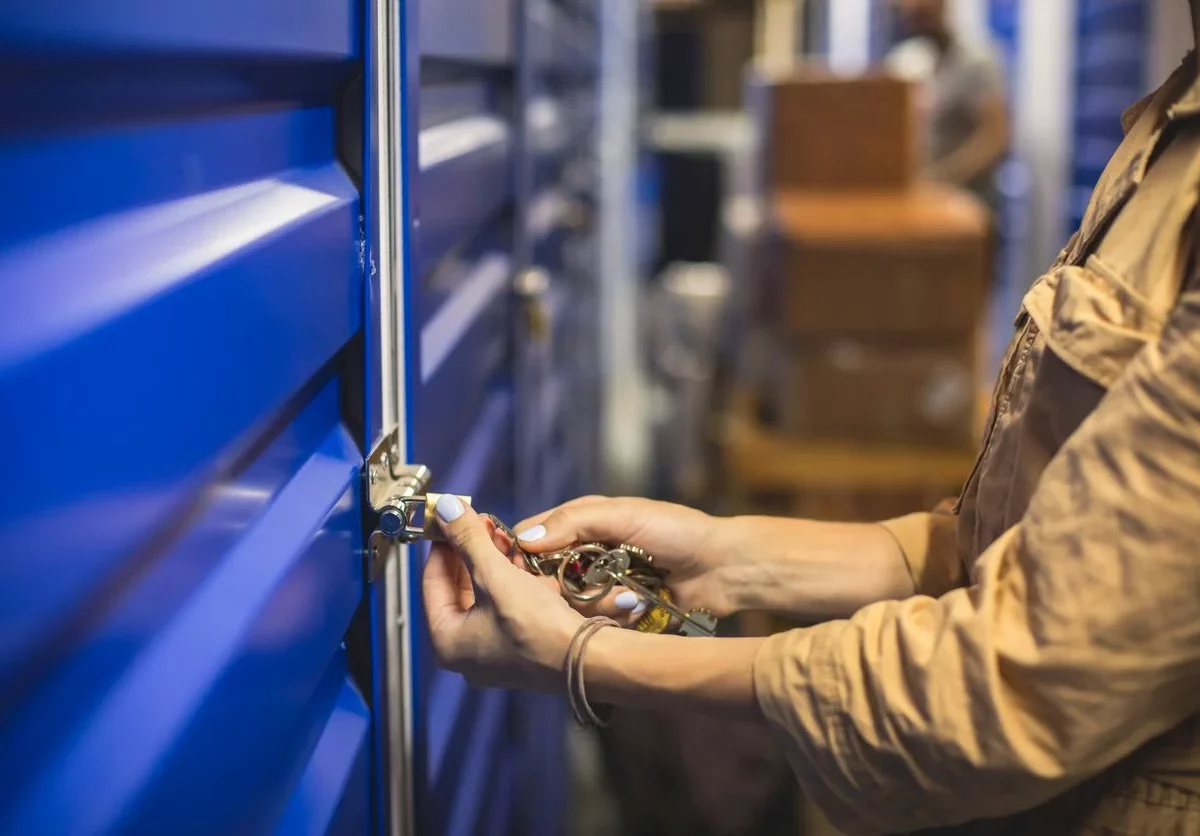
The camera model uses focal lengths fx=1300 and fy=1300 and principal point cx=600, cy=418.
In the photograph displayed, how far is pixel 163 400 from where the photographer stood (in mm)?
616

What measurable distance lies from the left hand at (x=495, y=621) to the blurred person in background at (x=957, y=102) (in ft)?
16.8

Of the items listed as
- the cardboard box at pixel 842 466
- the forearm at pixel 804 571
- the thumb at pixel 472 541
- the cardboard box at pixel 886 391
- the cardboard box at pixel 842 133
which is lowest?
the cardboard box at pixel 842 466

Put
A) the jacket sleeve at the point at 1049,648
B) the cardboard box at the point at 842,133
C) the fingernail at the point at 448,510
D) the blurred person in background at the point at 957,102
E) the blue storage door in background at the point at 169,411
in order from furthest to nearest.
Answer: the blurred person in background at the point at 957,102 → the cardboard box at the point at 842,133 → the fingernail at the point at 448,510 → the jacket sleeve at the point at 1049,648 → the blue storage door in background at the point at 169,411

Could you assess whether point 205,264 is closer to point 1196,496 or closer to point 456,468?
point 1196,496

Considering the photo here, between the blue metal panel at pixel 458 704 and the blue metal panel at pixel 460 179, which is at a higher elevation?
the blue metal panel at pixel 460 179

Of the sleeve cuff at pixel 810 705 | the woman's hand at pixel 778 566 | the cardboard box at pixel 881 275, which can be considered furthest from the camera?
the cardboard box at pixel 881 275

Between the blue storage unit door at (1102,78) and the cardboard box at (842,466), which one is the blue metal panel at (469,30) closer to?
the cardboard box at (842,466)

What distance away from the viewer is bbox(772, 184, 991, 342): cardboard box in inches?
115

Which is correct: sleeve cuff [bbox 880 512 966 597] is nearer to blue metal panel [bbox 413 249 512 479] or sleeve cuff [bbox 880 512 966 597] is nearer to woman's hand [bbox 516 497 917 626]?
woman's hand [bbox 516 497 917 626]

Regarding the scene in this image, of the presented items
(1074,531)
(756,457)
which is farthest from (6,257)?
(756,457)

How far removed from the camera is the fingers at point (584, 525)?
3.72ft

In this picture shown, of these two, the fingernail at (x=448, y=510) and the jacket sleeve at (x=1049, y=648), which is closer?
the jacket sleeve at (x=1049, y=648)

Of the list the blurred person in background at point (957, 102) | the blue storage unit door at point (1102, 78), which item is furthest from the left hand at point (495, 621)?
the blurred person in background at point (957, 102)

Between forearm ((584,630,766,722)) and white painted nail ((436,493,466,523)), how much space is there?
15 centimetres
